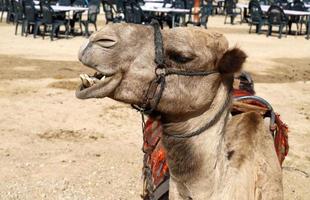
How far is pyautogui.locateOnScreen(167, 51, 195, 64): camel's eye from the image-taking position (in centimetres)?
229

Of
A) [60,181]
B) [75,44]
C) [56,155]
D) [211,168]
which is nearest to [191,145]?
[211,168]

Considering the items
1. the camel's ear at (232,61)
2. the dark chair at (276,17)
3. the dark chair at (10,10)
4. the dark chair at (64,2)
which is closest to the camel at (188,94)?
the camel's ear at (232,61)

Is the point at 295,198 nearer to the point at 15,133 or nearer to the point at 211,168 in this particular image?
the point at 211,168

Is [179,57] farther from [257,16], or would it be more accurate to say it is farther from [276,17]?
[257,16]

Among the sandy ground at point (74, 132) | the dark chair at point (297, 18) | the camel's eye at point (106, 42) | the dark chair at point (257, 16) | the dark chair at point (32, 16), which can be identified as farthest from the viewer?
the dark chair at point (297, 18)

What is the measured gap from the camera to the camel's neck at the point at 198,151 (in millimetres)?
2316

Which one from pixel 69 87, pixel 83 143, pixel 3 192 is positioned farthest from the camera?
pixel 69 87

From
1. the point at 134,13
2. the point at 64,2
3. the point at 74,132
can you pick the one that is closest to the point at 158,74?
the point at 74,132

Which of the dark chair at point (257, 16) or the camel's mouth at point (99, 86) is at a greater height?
the camel's mouth at point (99, 86)

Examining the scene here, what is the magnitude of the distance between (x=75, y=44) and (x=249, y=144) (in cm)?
1177

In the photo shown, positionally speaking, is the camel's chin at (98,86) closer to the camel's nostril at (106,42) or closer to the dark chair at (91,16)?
the camel's nostril at (106,42)

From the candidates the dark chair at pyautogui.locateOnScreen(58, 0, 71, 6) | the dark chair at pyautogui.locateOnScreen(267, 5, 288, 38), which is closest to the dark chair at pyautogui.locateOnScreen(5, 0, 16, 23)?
the dark chair at pyautogui.locateOnScreen(58, 0, 71, 6)

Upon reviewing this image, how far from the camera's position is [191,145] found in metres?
2.32

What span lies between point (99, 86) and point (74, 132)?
15.1 feet
